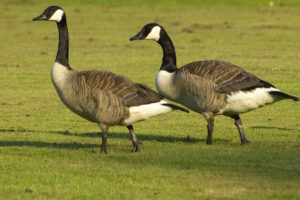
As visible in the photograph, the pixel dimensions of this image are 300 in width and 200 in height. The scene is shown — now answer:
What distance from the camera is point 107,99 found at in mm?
11867

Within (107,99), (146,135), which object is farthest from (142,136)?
(107,99)

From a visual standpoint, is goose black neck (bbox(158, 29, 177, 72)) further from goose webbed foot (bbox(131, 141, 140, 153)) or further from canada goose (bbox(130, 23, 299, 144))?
goose webbed foot (bbox(131, 141, 140, 153))

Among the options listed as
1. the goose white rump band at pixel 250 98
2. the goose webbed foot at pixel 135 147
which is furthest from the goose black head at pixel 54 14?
the goose white rump band at pixel 250 98

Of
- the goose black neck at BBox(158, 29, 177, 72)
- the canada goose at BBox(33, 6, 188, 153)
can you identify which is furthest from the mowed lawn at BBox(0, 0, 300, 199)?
the goose black neck at BBox(158, 29, 177, 72)

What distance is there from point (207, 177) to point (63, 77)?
9.57 feet

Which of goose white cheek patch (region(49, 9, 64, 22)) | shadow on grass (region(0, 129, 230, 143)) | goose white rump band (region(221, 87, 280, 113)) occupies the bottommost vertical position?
shadow on grass (region(0, 129, 230, 143))

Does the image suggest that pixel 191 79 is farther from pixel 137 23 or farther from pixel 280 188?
pixel 137 23

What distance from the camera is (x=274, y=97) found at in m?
12.7

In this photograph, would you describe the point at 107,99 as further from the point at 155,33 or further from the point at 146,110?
the point at 155,33

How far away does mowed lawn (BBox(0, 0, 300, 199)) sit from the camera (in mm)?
9852

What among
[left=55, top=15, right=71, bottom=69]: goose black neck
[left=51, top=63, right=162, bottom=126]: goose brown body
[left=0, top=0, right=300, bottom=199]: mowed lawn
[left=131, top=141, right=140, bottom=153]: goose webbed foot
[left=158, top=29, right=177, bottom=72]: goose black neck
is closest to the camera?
[left=0, top=0, right=300, bottom=199]: mowed lawn

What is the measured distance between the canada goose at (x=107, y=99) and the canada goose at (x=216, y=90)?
34.1 inches

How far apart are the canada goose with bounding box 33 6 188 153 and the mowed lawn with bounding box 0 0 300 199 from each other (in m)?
0.49

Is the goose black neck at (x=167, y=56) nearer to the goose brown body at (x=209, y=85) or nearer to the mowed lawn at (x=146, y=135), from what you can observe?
the goose brown body at (x=209, y=85)
